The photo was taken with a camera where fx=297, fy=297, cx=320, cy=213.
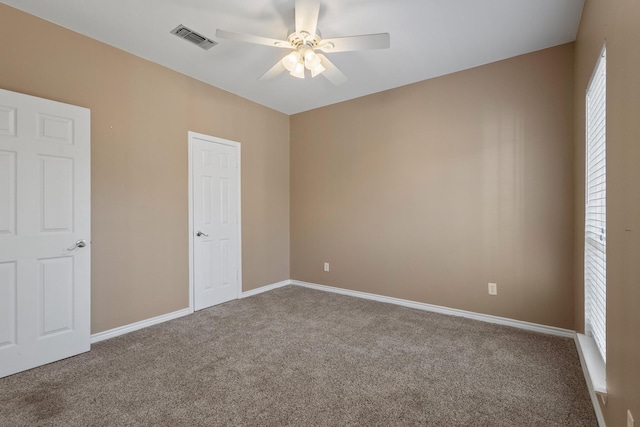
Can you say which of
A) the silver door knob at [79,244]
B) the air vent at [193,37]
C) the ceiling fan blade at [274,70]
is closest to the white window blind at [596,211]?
the ceiling fan blade at [274,70]

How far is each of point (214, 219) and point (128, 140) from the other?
4.12ft

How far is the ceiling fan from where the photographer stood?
2.02m

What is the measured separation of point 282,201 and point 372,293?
1940mm

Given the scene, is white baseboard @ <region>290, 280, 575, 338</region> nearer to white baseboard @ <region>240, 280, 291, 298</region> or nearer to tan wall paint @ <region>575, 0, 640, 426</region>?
white baseboard @ <region>240, 280, 291, 298</region>

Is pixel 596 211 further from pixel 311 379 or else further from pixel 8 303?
pixel 8 303

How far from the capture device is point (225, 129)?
12.6ft

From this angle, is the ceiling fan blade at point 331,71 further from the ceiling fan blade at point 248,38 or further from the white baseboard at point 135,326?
the white baseboard at point 135,326

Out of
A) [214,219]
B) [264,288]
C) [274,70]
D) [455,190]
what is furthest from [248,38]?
[264,288]

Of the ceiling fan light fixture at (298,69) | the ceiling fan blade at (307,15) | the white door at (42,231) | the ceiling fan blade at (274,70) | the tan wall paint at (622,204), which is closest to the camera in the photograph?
the tan wall paint at (622,204)

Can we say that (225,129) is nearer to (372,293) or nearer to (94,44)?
(94,44)

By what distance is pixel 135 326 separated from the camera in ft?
9.63

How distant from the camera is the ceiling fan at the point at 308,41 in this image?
79.4 inches

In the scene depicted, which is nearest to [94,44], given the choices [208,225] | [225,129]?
[225,129]

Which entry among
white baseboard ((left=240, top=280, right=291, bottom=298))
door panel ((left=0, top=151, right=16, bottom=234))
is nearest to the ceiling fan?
door panel ((left=0, top=151, right=16, bottom=234))
